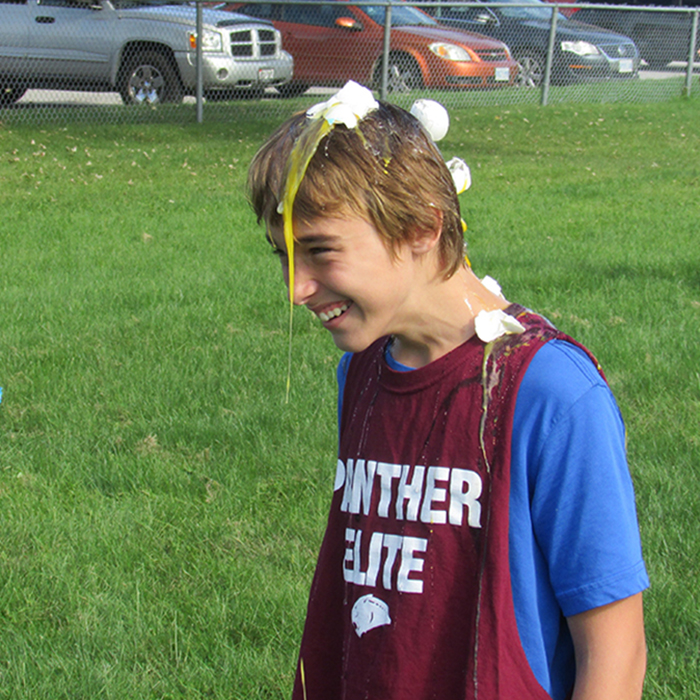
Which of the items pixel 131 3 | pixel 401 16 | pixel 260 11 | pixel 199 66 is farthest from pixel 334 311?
pixel 260 11

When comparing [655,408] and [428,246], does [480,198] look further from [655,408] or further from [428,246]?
[428,246]

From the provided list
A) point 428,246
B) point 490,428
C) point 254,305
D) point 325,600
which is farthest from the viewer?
point 254,305

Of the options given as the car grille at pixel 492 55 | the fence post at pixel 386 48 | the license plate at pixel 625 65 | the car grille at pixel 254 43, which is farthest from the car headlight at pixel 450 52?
the license plate at pixel 625 65

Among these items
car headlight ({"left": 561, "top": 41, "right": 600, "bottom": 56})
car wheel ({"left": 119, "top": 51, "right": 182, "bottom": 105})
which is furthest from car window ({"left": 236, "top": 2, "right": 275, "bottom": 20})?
car headlight ({"left": 561, "top": 41, "right": 600, "bottom": 56})

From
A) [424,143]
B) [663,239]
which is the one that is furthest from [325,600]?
[663,239]

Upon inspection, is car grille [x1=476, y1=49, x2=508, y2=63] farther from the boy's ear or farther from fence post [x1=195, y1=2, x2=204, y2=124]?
the boy's ear

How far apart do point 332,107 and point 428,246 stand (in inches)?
9.8

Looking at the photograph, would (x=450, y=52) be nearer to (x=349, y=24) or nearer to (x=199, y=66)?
(x=349, y=24)

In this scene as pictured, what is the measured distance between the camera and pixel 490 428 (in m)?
1.34

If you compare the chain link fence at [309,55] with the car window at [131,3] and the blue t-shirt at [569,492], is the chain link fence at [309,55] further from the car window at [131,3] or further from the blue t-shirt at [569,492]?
the blue t-shirt at [569,492]

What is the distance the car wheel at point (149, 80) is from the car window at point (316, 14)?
2.51 meters

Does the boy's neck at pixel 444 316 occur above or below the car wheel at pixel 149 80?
above

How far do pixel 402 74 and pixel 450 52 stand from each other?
2.80 feet

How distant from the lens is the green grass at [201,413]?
2879mm
